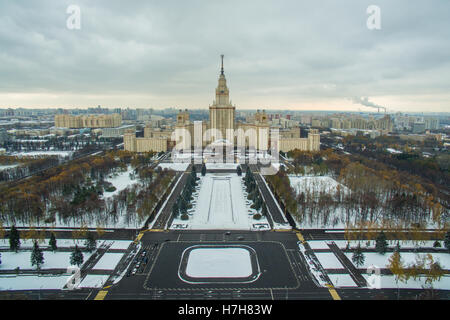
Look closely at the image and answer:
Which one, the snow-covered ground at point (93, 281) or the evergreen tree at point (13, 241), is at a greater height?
the evergreen tree at point (13, 241)

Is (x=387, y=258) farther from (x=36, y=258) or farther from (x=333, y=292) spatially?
(x=36, y=258)

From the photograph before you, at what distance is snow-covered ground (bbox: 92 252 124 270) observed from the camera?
14.3 meters

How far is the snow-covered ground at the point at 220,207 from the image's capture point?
19594 mm

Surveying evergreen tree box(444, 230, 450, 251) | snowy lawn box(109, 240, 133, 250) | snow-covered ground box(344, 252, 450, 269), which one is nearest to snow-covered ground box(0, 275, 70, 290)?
snowy lawn box(109, 240, 133, 250)

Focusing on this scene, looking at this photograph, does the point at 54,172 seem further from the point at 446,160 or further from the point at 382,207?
the point at 446,160

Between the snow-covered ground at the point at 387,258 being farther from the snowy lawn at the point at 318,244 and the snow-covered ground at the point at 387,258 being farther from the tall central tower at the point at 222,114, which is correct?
the tall central tower at the point at 222,114

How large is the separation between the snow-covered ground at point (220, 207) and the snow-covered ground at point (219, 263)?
10.8ft

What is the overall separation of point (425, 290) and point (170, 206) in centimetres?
1638

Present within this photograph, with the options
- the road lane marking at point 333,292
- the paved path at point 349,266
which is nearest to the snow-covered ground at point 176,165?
the paved path at point 349,266

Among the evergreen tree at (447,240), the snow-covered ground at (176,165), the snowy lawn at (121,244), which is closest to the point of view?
the evergreen tree at (447,240)

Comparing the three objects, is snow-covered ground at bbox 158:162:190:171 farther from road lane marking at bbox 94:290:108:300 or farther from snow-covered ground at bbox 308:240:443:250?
road lane marking at bbox 94:290:108:300

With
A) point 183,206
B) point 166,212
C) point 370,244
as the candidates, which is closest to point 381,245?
point 370,244

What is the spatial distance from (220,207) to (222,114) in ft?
107
